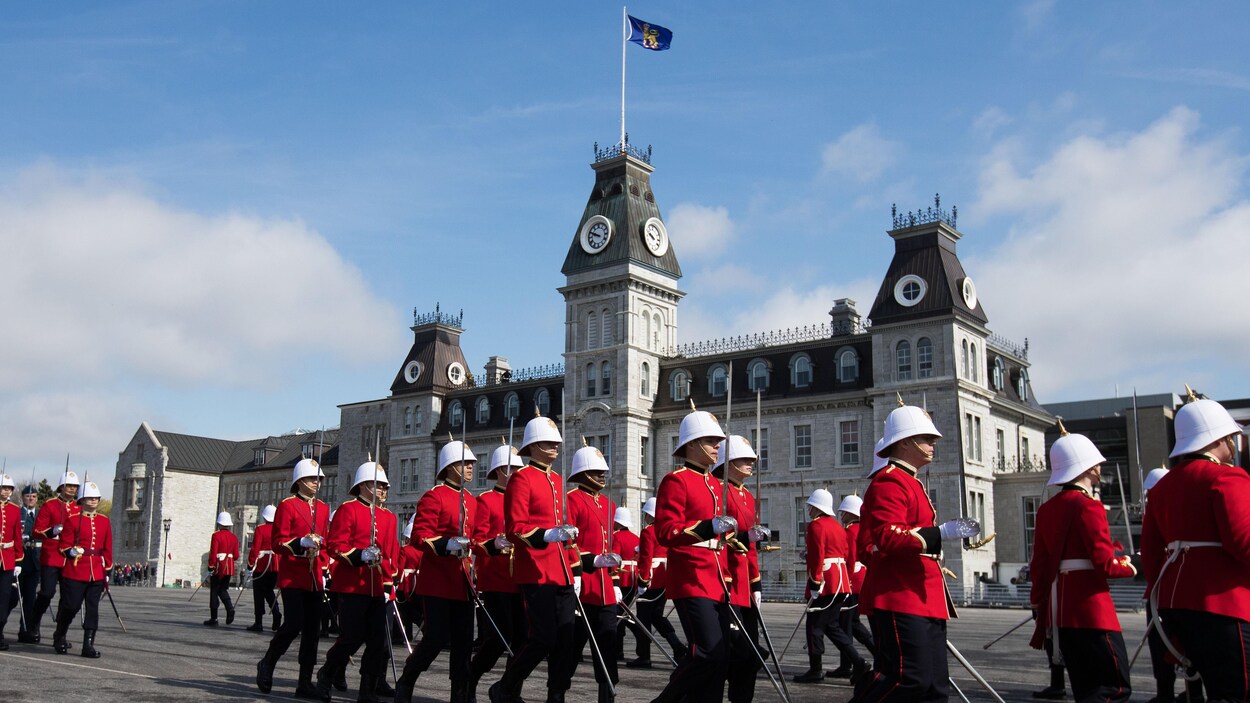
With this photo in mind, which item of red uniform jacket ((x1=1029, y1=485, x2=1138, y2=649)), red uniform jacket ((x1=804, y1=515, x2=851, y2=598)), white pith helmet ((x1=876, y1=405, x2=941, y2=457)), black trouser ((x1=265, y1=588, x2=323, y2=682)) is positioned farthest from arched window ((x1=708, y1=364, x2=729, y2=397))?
white pith helmet ((x1=876, y1=405, x2=941, y2=457))

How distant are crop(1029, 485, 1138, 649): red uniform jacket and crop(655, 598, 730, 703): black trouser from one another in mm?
2399

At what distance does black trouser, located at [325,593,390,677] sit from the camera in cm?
1115

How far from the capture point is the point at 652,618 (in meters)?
17.1

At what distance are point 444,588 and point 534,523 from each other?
4.20ft

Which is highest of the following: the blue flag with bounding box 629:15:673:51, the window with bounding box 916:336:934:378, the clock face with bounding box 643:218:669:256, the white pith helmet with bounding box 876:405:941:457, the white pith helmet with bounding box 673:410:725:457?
the blue flag with bounding box 629:15:673:51

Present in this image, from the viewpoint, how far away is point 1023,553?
171 feet

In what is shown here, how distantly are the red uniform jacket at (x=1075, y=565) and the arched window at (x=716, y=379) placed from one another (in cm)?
5143

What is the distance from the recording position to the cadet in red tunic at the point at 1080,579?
8.22 meters

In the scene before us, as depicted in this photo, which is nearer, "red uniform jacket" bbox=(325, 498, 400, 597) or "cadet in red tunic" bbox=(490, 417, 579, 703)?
"cadet in red tunic" bbox=(490, 417, 579, 703)

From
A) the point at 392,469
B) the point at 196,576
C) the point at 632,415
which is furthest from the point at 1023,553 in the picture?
the point at 196,576

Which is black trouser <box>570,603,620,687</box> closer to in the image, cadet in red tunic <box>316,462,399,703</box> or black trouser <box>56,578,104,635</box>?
cadet in red tunic <box>316,462,399,703</box>

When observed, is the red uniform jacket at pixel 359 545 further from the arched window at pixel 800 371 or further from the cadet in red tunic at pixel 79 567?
the arched window at pixel 800 371

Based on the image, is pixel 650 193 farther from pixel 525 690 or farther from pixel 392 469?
pixel 525 690

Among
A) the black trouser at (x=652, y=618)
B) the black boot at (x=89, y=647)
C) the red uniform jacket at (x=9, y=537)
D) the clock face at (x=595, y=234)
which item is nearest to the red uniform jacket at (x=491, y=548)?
the black trouser at (x=652, y=618)
